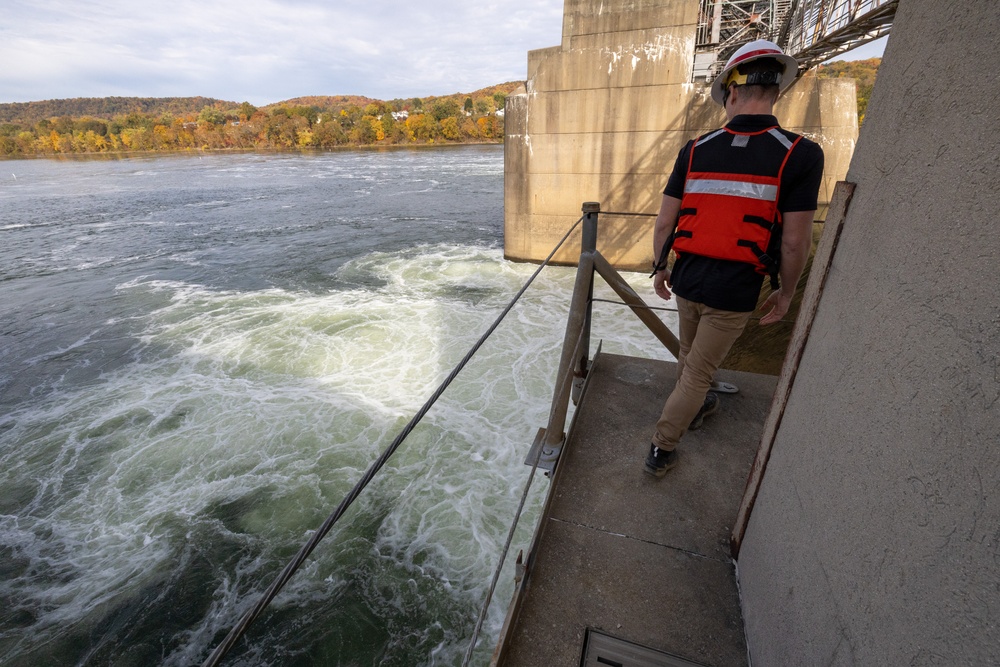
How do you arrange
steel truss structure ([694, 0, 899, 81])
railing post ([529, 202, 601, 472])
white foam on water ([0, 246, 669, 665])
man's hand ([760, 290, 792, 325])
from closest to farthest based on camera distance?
1. man's hand ([760, 290, 792, 325])
2. railing post ([529, 202, 601, 472])
3. white foam on water ([0, 246, 669, 665])
4. steel truss structure ([694, 0, 899, 81])

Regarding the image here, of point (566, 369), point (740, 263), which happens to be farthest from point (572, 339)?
point (740, 263)

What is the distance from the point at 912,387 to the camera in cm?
100

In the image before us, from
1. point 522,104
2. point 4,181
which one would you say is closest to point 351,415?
point 522,104

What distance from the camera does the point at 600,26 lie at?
447 inches

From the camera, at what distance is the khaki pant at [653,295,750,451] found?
2.34 metres

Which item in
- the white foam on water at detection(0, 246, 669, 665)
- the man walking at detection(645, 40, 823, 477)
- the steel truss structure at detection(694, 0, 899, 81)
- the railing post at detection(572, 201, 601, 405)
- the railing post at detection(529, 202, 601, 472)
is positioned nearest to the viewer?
the man walking at detection(645, 40, 823, 477)

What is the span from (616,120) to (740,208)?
11.5 m

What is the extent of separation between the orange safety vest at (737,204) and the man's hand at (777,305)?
13cm

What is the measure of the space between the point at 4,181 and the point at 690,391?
69.0 meters

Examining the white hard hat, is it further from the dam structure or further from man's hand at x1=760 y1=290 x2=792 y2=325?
man's hand at x1=760 y1=290 x2=792 y2=325

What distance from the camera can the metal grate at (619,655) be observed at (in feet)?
6.17

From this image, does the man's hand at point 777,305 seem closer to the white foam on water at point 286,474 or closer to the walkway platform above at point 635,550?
the walkway platform above at point 635,550

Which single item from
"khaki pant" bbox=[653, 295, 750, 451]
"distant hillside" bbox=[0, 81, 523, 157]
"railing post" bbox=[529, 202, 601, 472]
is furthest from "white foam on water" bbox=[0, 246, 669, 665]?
"distant hillside" bbox=[0, 81, 523, 157]

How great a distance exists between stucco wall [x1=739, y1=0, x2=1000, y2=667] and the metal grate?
0.54m
